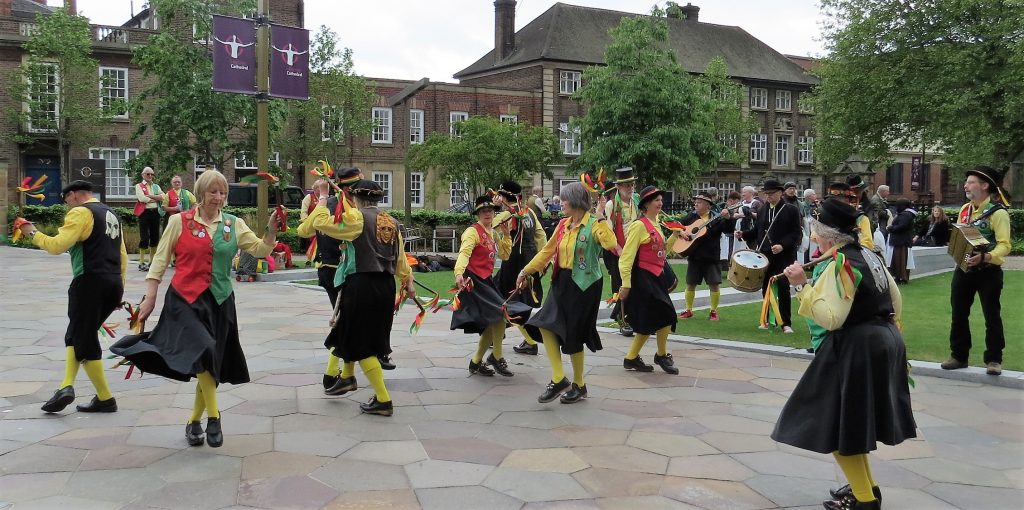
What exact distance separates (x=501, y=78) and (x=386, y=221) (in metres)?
40.3

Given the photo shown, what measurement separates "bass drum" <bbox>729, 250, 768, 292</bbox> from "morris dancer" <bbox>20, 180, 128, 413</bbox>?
6454mm

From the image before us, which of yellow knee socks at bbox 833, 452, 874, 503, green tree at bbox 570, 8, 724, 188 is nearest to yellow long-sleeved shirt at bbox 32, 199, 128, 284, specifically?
yellow knee socks at bbox 833, 452, 874, 503

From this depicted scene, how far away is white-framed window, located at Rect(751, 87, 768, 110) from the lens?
51.7 meters

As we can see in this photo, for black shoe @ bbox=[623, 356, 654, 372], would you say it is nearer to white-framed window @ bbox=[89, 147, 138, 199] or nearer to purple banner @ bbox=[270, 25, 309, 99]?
purple banner @ bbox=[270, 25, 309, 99]

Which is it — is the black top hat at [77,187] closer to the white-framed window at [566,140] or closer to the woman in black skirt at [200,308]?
the woman in black skirt at [200,308]

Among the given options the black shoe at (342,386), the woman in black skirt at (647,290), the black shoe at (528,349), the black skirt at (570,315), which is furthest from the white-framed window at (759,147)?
the black shoe at (342,386)

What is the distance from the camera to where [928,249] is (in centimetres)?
1816

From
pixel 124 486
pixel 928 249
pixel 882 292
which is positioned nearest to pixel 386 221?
pixel 124 486

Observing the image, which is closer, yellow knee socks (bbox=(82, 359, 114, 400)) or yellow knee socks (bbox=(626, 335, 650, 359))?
yellow knee socks (bbox=(82, 359, 114, 400))

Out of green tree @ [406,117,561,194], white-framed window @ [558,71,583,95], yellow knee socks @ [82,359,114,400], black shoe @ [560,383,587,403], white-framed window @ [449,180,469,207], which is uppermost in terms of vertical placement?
white-framed window @ [558,71,583,95]

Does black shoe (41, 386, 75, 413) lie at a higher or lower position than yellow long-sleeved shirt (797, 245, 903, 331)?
lower

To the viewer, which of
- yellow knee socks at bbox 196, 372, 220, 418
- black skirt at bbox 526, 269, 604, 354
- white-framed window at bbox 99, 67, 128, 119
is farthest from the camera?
white-framed window at bbox 99, 67, 128, 119

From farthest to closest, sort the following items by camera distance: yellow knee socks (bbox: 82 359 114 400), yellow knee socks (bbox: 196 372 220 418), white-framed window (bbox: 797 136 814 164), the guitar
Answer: white-framed window (bbox: 797 136 814 164) → the guitar → yellow knee socks (bbox: 82 359 114 400) → yellow knee socks (bbox: 196 372 220 418)

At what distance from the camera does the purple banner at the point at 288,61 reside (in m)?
14.1
